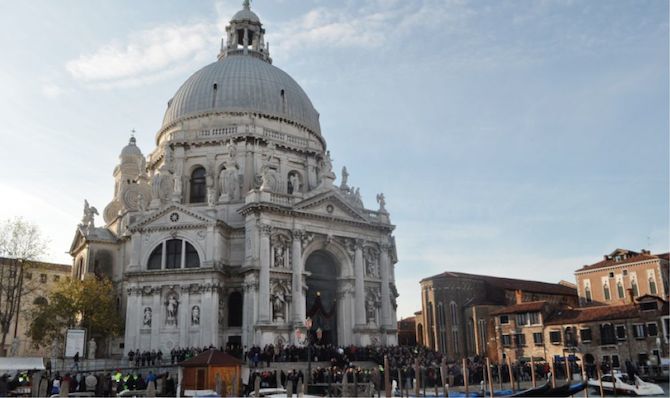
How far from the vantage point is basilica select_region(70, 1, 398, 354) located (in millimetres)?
39156

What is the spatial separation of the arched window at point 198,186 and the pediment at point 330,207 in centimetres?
899

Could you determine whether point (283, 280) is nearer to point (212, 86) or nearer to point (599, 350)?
point (212, 86)

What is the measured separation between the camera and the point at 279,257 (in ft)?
132

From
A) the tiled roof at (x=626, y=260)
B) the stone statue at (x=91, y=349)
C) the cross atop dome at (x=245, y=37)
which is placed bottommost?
the stone statue at (x=91, y=349)

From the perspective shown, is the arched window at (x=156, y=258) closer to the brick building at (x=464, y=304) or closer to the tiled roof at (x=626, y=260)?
the brick building at (x=464, y=304)

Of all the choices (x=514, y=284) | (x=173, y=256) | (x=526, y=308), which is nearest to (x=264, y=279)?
(x=173, y=256)

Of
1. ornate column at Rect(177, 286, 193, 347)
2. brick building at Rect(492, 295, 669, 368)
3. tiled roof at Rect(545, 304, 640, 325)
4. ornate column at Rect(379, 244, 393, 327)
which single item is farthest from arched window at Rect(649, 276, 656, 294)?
ornate column at Rect(177, 286, 193, 347)

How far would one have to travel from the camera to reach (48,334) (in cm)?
3997

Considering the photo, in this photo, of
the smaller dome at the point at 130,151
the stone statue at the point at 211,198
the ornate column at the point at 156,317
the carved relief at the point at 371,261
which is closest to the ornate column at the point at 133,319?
the ornate column at the point at 156,317

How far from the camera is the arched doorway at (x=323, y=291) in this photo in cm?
4169

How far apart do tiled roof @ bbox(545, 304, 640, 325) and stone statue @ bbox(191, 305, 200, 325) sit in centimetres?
2768

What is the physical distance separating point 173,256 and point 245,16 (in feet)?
83.8

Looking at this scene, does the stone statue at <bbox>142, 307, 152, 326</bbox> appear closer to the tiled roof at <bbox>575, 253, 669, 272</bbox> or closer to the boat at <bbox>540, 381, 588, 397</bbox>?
the boat at <bbox>540, 381, 588, 397</bbox>

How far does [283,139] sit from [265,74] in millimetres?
6530
